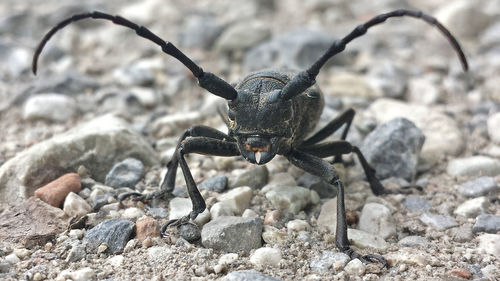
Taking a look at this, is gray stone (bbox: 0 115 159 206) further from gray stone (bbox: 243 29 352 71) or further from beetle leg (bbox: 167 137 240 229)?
gray stone (bbox: 243 29 352 71)

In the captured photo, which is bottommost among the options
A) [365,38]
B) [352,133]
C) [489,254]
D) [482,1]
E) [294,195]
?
[489,254]

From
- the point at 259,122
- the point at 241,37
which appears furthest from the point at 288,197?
the point at 241,37

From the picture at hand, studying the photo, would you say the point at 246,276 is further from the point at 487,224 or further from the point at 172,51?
the point at 487,224

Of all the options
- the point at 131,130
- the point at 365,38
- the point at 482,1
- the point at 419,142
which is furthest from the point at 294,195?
the point at 482,1

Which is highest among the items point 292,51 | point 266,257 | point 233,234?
point 292,51

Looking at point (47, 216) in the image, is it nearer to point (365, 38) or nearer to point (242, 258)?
point (242, 258)
